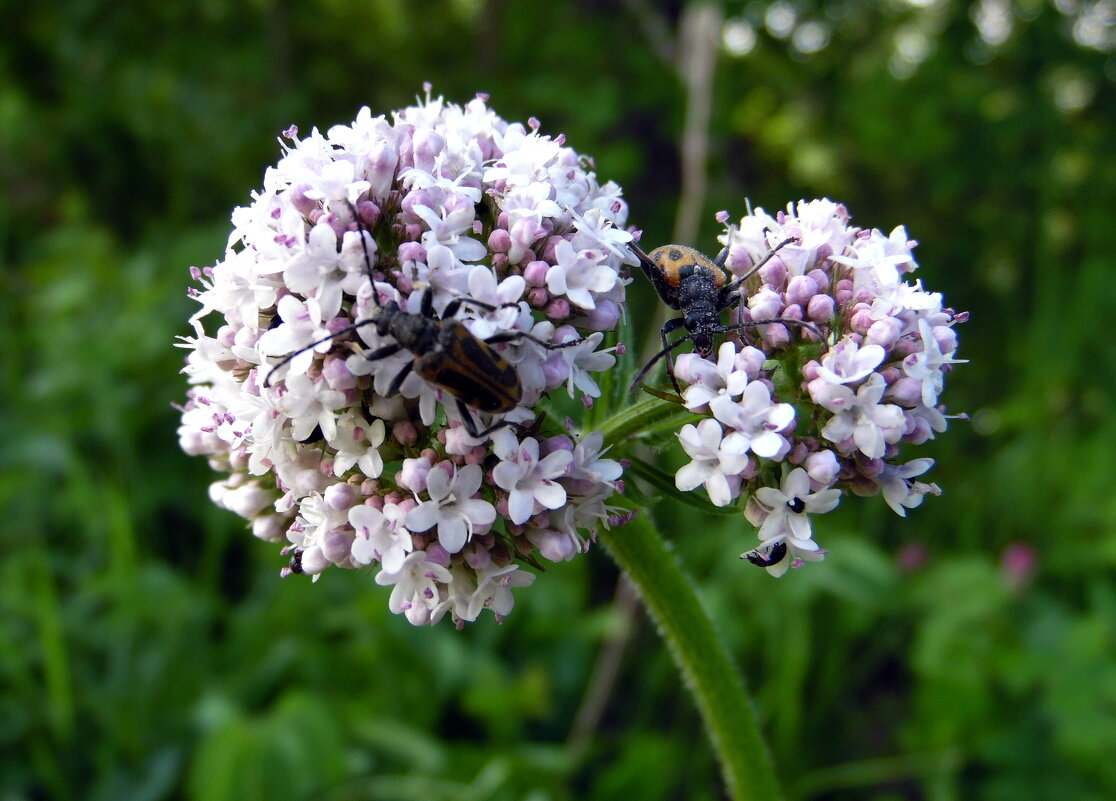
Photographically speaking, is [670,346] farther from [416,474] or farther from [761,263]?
[416,474]

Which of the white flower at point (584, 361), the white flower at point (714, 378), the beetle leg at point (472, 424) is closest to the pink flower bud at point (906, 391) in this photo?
the white flower at point (714, 378)

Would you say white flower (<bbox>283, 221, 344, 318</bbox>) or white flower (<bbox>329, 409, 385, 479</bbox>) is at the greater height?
white flower (<bbox>283, 221, 344, 318</bbox>)

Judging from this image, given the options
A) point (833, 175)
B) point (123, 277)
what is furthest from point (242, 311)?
point (833, 175)

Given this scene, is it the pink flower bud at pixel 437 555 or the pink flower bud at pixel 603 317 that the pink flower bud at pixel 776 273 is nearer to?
the pink flower bud at pixel 603 317

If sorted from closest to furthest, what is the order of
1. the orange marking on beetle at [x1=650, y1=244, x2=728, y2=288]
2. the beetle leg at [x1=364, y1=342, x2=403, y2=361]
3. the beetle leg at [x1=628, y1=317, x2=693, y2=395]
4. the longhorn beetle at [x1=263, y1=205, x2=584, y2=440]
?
the longhorn beetle at [x1=263, y1=205, x2=584, y2=440] → the beetle leg at [x1=364, y1=342, x2=403, y2=361] → the beetle leg at [x1=628, y1=317, x2=693, y2=395] → the orange marking on beetle at [x1=650, y1=244, x2=728, y2=288]

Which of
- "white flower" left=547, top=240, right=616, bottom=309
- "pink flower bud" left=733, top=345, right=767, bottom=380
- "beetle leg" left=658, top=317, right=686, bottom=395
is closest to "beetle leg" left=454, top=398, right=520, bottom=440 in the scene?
"white flower" left=547, top=240, right=616, bottom=309

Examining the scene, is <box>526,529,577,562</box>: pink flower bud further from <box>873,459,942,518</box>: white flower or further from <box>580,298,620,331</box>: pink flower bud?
<box>873,459,942,518</box>: white flower

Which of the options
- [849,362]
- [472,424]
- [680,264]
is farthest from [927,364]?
[472,424]

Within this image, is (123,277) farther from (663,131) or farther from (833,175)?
(833,175)
